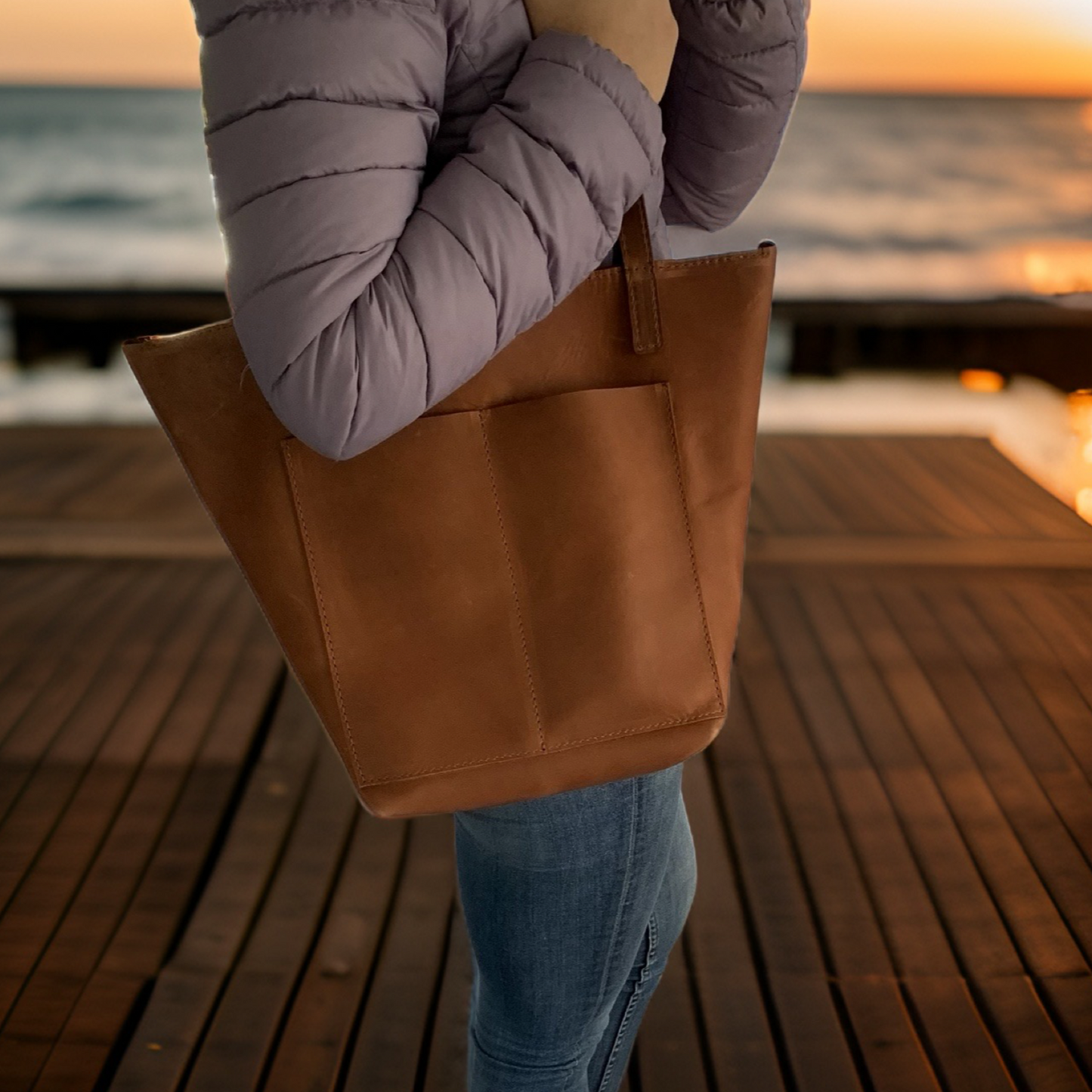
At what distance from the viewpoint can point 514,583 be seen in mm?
645

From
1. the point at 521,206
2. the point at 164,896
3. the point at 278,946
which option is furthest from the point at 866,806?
the point at 521,206

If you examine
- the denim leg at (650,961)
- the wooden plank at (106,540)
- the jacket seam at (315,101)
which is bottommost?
the wooden plank at (106,540)

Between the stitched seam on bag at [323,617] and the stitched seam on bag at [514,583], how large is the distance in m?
0.11

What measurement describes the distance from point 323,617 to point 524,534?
13 centimetres

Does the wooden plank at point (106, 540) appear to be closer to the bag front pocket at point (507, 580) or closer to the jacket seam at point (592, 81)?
the bag front pocket at point (507, 580)

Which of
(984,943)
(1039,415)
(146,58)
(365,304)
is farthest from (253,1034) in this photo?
(146,58)

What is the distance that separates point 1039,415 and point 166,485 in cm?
383

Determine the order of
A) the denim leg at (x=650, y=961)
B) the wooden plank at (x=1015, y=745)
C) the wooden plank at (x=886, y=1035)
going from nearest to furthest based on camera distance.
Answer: the denim leg at (x=650, y=961) < the wooden plank at (x=886, y=1035) < the wooden plank at (x=1015, y=745)

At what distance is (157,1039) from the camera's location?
130cm

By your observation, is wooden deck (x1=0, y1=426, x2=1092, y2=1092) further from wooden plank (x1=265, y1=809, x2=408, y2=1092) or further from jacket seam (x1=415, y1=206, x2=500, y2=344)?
jacket seam (x1=415, y1=206, x2=500, y2=344)

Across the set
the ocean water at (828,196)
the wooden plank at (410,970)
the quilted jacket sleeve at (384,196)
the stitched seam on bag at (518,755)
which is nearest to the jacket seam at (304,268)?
the quilted jacket sleeve at (384,196)

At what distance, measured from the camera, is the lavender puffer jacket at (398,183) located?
19.5 inches

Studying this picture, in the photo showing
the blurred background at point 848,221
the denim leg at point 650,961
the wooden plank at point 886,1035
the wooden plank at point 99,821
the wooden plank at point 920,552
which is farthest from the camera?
the blurred background at point 848,221

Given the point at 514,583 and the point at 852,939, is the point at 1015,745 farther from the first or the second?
the point at 514,583
